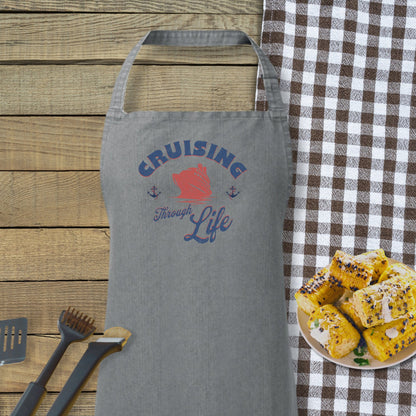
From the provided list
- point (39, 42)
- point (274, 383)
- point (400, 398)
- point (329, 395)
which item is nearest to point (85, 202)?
point (39, 42)

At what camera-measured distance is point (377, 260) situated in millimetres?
700

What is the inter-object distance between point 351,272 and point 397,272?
0.08m

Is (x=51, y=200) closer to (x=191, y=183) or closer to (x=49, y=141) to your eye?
(x=49, y=141)

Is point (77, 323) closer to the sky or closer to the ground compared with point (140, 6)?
closer to the ground

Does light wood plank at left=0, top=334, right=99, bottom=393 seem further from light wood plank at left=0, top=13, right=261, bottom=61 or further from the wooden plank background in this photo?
light wood plank at left=0, top=13, right=261, bottom=61

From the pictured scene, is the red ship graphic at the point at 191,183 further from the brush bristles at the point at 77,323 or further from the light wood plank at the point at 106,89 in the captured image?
the brush bristles at the point at 77,323

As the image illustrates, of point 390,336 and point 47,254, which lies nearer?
point 390,336

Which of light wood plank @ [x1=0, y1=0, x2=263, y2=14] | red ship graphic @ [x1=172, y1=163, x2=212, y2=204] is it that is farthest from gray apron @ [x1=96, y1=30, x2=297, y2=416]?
light wood plank @ [x1=0, y1=0, x2=263, y2=14]

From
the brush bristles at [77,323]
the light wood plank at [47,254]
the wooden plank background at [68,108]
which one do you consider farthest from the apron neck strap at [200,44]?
the brush bristles at [77,323]

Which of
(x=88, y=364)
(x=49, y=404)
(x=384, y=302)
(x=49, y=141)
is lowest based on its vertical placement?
(x=49, y=404)

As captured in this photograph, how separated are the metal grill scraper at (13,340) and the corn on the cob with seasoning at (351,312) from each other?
560mm

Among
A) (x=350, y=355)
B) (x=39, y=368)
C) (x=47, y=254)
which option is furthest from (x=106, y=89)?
(x=350, y=355)

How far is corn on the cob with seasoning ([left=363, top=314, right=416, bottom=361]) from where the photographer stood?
0.67m

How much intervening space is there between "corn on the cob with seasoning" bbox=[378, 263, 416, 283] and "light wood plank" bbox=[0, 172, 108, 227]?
495 mm
